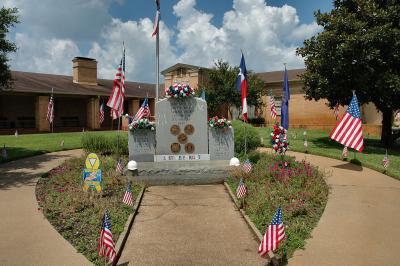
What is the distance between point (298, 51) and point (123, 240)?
664 inches

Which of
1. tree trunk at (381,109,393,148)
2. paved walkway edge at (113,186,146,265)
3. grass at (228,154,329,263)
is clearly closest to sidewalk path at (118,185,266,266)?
paved walkway edge at (113,186,146,265)

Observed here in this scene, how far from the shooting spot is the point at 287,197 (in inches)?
341

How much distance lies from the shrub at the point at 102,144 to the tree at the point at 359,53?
430 inches

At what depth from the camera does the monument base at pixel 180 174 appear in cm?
1163

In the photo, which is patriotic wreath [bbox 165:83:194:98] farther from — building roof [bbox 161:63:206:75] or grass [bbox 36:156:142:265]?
building roof [bbox 161:63:206:75]

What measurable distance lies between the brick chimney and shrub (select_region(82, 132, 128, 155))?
24.7 m

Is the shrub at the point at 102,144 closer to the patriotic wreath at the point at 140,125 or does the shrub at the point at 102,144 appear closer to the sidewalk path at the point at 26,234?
the patriotic wreath at the point at 140,125

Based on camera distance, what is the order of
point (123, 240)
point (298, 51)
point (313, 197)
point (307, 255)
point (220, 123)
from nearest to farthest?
1. point (307, 255)
2. point (123, 240)
3. point (313, 197)
4. point (220, 123)
5. point (298, 51)

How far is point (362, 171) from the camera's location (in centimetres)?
1251

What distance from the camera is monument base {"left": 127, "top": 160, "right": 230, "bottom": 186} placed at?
11.6 m

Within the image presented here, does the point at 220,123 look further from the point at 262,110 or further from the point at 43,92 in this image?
the point at 262,110

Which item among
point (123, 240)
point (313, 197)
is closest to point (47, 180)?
point (123, 240)

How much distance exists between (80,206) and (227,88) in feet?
98.2

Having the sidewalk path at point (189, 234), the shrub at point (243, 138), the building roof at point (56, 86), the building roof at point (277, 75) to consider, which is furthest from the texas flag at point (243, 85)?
the building roof at point (277, 75)
